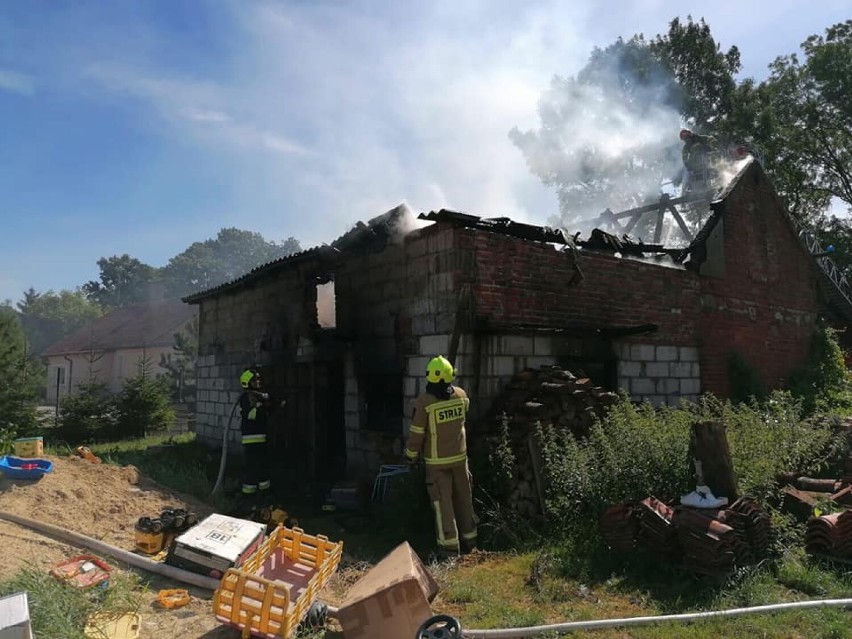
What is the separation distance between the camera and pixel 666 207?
1557 centimetres

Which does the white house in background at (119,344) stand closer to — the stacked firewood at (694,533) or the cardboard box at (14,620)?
the stacked firewood at (694,533)

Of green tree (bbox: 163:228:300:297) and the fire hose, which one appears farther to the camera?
green tree (bbox: 163:228:300:297)

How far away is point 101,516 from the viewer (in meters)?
6.75

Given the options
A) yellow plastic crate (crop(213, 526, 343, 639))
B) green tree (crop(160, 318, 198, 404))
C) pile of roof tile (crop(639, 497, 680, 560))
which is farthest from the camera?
green tree (crop(160, 318, 198, 404))

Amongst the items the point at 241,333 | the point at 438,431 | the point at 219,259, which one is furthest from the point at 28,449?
the point at 219,259

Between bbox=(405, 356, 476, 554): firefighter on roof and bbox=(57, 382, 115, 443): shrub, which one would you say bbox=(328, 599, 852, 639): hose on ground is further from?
bbox=(57, 382, 115, 443): shrub

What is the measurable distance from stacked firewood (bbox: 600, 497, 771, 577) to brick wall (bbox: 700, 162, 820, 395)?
6.12 m

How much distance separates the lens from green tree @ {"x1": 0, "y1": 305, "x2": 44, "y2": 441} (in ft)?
50.4

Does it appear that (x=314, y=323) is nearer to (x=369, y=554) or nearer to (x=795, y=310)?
(x=369, y=554)

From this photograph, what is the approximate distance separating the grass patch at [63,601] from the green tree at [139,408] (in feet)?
46.8

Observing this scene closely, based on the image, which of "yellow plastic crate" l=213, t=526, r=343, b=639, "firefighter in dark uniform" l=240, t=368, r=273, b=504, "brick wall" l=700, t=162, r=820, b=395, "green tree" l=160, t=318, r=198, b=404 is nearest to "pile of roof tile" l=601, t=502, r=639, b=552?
"yellow plastic crate" l=213, t=526, r=343, b=639

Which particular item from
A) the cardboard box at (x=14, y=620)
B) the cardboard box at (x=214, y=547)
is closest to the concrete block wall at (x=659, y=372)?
the cardboard box at (x=214, y=547)

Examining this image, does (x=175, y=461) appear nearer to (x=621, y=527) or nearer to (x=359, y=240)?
(x=359, y=240)

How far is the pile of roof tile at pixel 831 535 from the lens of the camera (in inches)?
208
